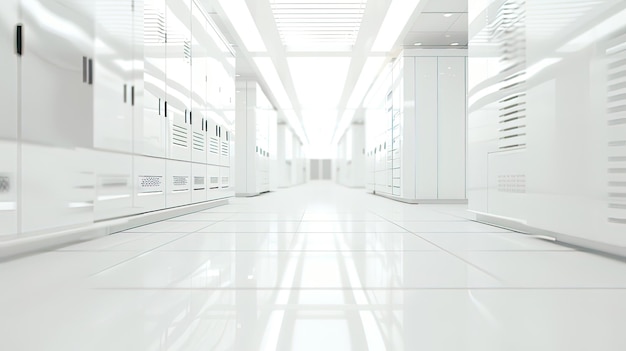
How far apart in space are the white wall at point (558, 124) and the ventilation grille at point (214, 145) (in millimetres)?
4092

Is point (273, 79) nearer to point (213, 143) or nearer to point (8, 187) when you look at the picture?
point (213, 143)

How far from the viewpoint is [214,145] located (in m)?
5.51

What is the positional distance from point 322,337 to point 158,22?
3.94 m

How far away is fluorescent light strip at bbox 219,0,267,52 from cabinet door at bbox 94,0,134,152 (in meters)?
2.73

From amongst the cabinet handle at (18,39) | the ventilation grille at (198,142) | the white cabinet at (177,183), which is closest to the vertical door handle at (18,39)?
the cabinet handle at (18,39)

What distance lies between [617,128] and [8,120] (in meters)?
3.64

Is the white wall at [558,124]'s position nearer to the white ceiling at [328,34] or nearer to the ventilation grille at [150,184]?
the white ceiling at [328,34]

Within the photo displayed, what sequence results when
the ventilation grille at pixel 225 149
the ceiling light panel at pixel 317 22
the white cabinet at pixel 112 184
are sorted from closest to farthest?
the white cabinet at pixel 112 184 → the ceiling light panel at pixel 317 22 → the ventilation grille at pixel 225 149

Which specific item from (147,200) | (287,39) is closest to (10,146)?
(147,200)

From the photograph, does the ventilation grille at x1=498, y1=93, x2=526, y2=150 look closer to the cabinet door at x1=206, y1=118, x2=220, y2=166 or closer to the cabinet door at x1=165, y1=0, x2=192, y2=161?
the cabinet door at x1=165, y1=0, x2=192, y2=161

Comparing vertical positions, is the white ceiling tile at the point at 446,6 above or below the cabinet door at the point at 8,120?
above

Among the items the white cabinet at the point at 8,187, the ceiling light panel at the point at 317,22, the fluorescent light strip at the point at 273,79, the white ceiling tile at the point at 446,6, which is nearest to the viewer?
the white cabinet at the point at 8,187

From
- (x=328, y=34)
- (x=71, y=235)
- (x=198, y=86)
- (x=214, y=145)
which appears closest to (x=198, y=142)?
(x=214, y=145)

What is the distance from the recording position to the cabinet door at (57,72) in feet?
6.64
